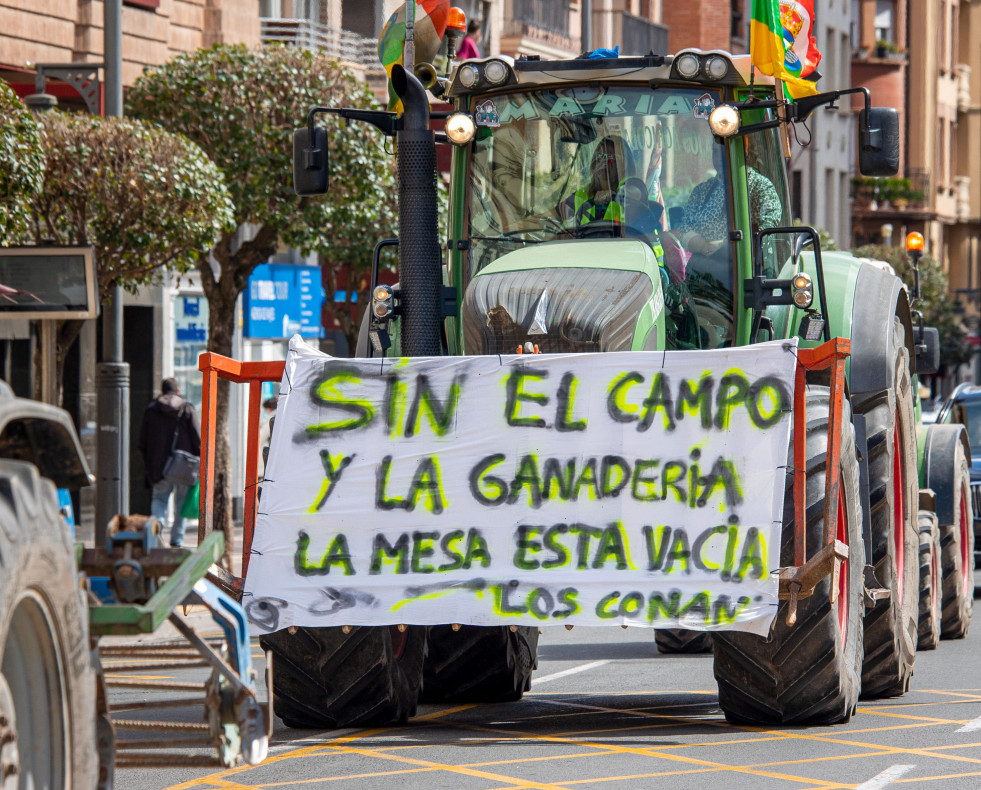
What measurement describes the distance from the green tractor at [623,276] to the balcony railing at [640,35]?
101 feet

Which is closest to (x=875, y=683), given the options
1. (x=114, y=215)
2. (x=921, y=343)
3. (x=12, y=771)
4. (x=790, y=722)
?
(x=790, y=722)

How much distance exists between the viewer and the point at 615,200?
32.1 feet

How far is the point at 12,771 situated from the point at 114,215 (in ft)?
42.9

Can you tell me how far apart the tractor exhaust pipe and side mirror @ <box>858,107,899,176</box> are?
6.63 feet

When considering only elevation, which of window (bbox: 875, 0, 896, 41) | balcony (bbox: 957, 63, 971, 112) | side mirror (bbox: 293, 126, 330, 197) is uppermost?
window (bbox: 875, 0, 896, 41)

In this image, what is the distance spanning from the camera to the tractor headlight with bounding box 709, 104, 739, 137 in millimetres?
9812

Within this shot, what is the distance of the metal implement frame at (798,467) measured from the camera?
325 inches

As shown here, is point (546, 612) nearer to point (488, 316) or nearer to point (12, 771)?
point (488, 316)

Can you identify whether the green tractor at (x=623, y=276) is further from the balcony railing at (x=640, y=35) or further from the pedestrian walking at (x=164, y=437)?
the balcony railing at (x=640, y=35)

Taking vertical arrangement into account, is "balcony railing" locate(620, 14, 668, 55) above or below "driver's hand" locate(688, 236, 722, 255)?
Result: above

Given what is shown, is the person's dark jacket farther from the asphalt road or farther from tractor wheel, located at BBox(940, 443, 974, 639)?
the asphalt road

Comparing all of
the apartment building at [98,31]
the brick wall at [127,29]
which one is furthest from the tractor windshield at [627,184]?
the brick wall at [127,29]

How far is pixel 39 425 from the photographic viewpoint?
5535 mm

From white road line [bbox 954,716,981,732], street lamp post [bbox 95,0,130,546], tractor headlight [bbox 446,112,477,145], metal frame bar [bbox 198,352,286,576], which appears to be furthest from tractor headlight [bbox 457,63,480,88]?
street lamp post [bbox 95,0,130,546]
